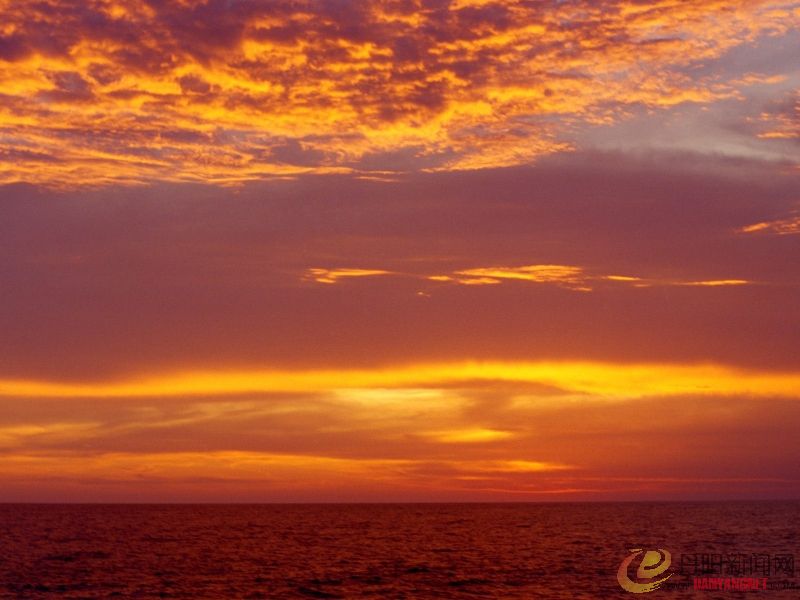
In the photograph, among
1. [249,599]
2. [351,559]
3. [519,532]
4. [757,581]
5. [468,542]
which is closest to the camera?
[249,599]

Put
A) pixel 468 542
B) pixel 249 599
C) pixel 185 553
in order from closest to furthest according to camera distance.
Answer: pixel 249 599 < pixel 185 553 < pixel 468 542

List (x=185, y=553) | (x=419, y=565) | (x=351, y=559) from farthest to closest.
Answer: (x=185, y=553) → (x=351, y=559) → (x=419, y=565)

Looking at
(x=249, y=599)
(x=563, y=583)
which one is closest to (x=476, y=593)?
(x=563, y=583)

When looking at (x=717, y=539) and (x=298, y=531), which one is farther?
(x=298, y=531)

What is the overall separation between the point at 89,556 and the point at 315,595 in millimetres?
37113

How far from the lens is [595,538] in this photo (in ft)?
373

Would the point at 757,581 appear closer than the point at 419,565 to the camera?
Yes

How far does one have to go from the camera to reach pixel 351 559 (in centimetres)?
8400

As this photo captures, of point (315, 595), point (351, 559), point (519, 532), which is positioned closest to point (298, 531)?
point (519, 532)

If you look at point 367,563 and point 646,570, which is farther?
point 367,563

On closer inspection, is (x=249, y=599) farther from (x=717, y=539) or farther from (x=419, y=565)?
(x=717, y=539)

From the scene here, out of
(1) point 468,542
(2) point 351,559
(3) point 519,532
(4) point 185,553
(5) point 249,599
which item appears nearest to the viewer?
(5) point 249,599

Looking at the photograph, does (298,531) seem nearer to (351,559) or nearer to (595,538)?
(595,538)

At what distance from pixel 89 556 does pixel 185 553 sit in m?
9.06
